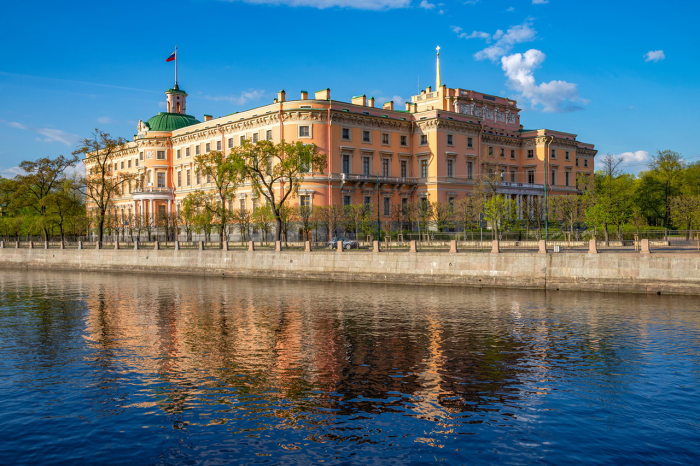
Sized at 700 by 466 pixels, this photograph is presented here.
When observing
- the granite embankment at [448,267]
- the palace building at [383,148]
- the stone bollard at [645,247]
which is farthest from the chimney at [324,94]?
the stone bollard at [645,247]

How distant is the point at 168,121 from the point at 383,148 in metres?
40.9

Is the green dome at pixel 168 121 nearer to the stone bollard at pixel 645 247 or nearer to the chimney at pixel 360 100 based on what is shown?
the chimney at pixel 360 100

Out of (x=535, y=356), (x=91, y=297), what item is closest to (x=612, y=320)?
(x=535, y=356)

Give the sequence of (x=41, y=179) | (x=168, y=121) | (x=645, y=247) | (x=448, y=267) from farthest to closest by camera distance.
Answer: (x=168, y=121) → (x=41, y=179) → (x=448, y=267) → (x=645, y=247)

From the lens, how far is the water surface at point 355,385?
10805 millimetres

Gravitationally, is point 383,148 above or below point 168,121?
below

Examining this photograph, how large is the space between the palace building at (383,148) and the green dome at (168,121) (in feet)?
0.55

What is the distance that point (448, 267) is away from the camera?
37781 millimetres

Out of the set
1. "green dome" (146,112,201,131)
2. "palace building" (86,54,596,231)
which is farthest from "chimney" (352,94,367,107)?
"green dome" (146,112,201,131)

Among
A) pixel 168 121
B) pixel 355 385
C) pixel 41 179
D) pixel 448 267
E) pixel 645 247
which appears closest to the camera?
pixel 355 385

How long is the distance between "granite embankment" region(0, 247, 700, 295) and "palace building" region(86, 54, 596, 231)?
53.1 feet

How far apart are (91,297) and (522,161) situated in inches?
2878

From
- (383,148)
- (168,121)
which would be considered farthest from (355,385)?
(168,121)

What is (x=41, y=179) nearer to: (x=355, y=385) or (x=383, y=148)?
(x=383, y=148)
